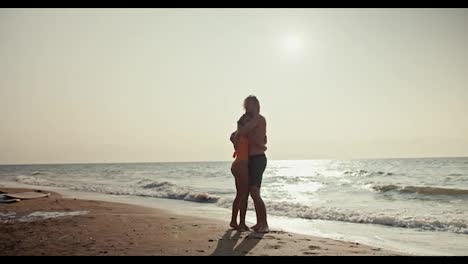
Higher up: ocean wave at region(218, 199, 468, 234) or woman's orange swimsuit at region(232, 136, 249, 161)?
woman's orange swimsuit at region(232, 136, 249, 161)

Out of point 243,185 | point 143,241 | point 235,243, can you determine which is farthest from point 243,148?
point 143,241

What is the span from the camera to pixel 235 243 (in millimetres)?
4879

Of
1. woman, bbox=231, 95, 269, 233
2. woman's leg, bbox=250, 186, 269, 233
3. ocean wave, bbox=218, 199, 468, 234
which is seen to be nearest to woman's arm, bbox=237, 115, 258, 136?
woman, bbox=231, 95, 269, 233

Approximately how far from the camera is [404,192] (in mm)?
17219

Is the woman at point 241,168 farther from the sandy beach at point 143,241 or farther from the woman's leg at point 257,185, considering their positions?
the sandy beach at point 143,241

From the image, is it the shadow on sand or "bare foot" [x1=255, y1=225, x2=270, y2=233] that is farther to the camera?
"bare foot" [x1=255, y1=225, x2=270, y2=233]

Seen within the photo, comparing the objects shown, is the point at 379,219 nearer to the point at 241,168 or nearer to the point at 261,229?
the point at 261,229

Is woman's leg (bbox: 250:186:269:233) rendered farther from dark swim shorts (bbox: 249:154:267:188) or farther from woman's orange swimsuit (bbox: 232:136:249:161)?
woman's orange swimsuit (bbox: 232:136:249:161)

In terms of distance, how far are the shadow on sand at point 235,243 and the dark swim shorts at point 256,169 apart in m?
0.74

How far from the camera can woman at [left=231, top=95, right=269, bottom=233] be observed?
573 cm

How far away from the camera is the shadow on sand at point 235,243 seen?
433 cm

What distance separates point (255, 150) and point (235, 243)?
4.85 ft
